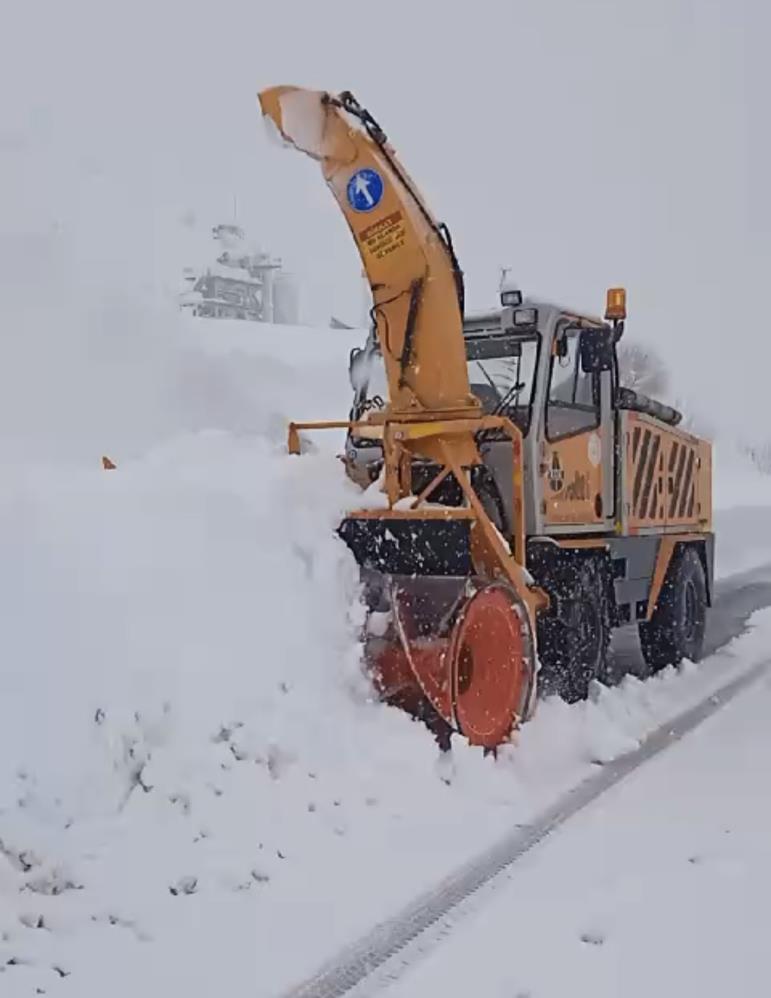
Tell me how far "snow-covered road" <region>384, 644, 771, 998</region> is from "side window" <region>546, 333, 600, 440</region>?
7.73 ft

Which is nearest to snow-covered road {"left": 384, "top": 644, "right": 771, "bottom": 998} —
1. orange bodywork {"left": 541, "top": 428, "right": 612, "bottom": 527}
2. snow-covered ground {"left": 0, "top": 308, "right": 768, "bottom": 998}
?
snow-covered ground {"left": 0, "top": 308, "right": 768, "bottom": 998}

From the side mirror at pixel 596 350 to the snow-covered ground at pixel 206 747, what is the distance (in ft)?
5.96

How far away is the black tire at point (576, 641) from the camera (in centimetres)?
717

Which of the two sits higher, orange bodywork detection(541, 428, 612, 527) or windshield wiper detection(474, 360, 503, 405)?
windshield wiper detection(474, 360, 503, 405)

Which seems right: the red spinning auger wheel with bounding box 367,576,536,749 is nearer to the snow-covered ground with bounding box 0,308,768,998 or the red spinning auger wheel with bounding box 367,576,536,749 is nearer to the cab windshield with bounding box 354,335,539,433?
the snow-covered ground with bounding box 0,308,768,998

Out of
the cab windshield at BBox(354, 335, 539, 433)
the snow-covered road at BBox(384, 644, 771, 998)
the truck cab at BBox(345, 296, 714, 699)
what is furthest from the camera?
the cab windshield at BBox(354, 335, 539, 433)

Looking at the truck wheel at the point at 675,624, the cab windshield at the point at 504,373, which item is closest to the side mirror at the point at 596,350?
the cab windshield at the point at 504,373

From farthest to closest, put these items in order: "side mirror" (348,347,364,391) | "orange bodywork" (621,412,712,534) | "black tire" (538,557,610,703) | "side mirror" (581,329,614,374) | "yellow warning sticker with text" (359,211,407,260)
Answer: "orange bodywork" (621,412,712,534) → "side mirror" (348,347,364,391) → "side mirror" (581,329,614,374) → "black tire" (538,557,610,703) → "yellow warning sticker with text" (359,211,407,260)

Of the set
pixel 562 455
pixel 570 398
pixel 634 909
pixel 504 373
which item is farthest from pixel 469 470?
pixel 634 909

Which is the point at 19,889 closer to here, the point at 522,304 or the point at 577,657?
the point at 577,657

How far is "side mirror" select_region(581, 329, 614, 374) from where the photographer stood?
7.43m

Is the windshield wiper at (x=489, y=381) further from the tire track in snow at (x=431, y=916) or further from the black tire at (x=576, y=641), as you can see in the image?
the tire track in snow at (x=431, y=916)

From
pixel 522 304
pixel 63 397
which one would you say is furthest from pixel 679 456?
pixel 63 397

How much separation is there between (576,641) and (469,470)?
1.36m
